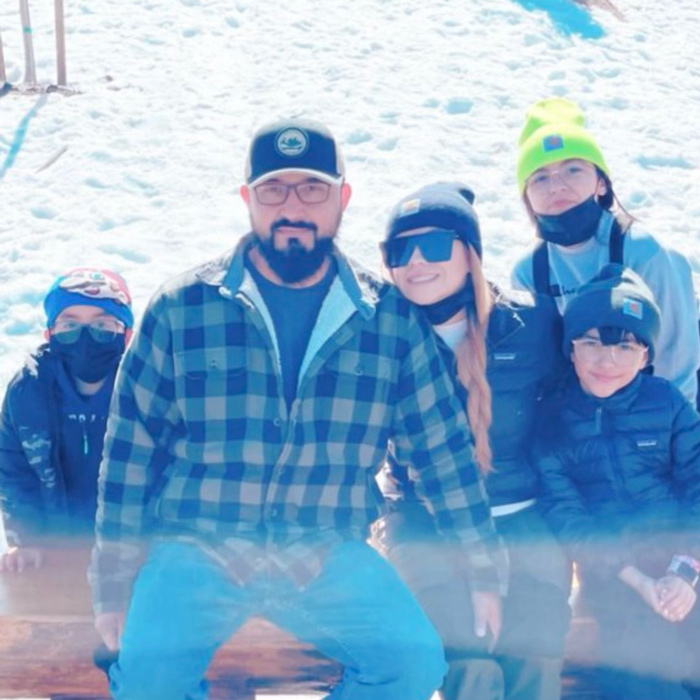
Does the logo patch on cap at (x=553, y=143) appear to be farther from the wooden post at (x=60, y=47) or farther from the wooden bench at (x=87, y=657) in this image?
the wooden post at (x=60, y=47)

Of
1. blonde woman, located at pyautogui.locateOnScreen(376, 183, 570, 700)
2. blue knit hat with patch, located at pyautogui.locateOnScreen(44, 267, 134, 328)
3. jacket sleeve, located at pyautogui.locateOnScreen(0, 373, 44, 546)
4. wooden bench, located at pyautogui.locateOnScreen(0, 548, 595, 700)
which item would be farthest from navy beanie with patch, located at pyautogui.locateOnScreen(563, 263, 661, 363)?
jacket sleeve, located at pyautogui.locateOnScreen(0, 373, 44, 546)

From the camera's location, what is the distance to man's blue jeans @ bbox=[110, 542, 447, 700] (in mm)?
2881

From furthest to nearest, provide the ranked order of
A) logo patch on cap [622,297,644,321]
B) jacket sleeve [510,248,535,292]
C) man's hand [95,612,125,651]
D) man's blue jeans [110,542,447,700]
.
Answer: jacket sleeve [510,248,535,292], logo patch on cap [622,297,644,321], man's hand [95,612,125,651], man's blue jeans [110,542,447,700]

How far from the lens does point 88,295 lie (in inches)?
144

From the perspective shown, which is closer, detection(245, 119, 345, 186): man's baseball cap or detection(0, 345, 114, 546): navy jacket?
detection(245, 119, 345, 186): man's baseball cap

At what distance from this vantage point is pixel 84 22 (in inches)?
432

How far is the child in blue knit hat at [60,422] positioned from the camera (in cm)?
357

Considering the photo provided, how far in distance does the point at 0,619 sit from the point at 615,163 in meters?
6.63

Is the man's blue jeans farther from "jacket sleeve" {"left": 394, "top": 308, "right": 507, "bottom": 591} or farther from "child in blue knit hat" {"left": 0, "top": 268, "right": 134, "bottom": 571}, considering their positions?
"child in blue knit hat" {"left": 0, "top": 268, "right": 134, "bottom": 571}

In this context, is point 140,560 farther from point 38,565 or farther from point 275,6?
point 275,6

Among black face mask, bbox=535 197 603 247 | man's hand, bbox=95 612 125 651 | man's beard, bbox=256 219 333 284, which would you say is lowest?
man's hand, bbox=95 612 125 651

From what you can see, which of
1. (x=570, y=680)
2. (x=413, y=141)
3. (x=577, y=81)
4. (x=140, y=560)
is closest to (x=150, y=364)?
(x=140, y=560)

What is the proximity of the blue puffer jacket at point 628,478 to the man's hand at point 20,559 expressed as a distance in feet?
5.97

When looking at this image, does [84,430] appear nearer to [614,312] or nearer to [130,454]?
[130,454]
